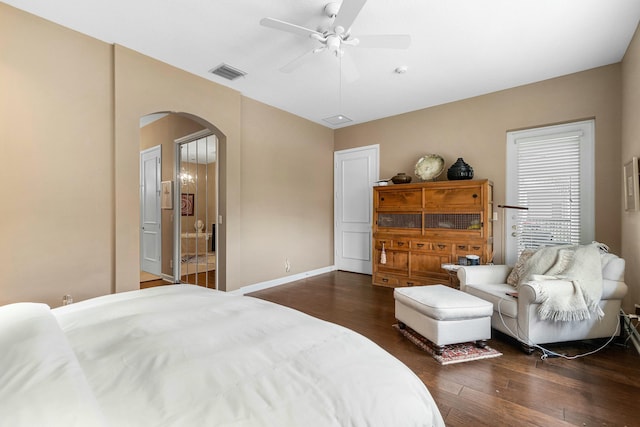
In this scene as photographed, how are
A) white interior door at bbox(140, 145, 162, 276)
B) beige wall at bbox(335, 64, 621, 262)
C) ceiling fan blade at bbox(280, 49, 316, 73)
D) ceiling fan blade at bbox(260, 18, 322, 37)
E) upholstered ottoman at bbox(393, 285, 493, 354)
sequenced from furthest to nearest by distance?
white interior door at bbox(140, 145, 162, 276) → beige wall at bbox(335, 64, 621, 262) → ceiling fan blade at bbox(280, 49, 316, 73) → upholstered ottoman at bbox(393, 285, 493, 354) → ceiling fan blade at bbox(260, 18, 322, 37)

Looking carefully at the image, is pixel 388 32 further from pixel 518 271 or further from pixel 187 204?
pixel 187 204

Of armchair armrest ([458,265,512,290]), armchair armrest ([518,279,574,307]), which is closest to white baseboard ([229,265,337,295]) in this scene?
armchair armrest ([458,265,512,290])

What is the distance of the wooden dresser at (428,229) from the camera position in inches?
150

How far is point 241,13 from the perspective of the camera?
250cm

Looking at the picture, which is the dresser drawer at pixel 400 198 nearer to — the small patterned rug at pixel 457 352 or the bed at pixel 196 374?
the small patterned rug at pixel 457 352

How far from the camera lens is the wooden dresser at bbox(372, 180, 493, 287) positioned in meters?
3.82

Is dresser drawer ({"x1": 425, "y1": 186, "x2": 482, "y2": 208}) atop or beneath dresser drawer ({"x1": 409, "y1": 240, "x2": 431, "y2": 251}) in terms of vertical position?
atop

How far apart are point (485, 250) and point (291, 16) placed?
3.37m

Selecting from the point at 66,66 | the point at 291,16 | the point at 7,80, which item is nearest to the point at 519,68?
the point at 291,16

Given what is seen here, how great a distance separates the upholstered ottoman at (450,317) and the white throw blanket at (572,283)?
Result: 415mm

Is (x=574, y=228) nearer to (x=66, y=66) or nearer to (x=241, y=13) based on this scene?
(x=241, y=13)

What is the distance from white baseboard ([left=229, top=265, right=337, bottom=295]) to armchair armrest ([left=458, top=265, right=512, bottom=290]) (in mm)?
2715

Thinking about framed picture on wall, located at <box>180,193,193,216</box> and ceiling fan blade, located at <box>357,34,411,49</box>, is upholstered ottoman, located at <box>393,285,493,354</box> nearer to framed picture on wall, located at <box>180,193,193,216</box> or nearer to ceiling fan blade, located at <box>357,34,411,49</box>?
ceiling fan blade, located at <box>357,34,411,49</box>

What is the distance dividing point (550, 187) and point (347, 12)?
3.31 meters
